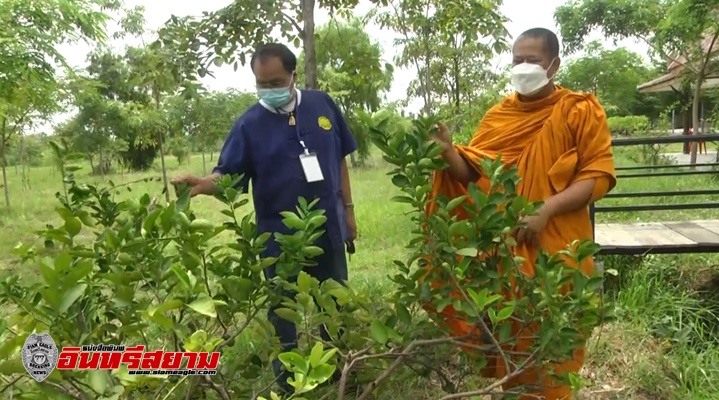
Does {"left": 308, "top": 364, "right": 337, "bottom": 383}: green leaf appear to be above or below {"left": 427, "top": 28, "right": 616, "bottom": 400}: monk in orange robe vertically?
below

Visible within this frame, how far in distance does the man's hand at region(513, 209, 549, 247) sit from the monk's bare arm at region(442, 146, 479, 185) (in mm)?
241

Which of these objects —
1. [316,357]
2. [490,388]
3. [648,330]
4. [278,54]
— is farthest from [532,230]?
[648,330]

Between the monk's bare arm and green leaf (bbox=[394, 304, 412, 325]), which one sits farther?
the monk's bare arm

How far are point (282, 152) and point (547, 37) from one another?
0.99 meters

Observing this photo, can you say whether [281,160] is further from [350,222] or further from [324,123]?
[350,222]

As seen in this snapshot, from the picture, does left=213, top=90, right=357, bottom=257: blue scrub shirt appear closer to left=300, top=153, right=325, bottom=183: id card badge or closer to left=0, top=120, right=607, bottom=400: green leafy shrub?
left=300, top=153, right=325, bottom=183: id card badge

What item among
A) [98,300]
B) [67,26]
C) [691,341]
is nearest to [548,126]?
[98,300]

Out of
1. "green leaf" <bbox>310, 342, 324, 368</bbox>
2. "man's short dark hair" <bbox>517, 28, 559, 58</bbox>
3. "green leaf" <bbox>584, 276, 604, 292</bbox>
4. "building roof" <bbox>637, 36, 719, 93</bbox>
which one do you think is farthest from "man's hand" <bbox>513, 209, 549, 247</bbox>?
"building roof" <bbox>637, 36, 719, 93</bbox>

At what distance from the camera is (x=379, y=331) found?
3.90 ft

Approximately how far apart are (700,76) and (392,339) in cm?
1095

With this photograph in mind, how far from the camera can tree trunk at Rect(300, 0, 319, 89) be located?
2.65 metres

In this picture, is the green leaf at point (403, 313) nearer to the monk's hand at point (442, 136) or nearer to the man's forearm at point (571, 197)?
the monk's hand at point (442, 136)

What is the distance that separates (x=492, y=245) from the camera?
Result: 1273 mm

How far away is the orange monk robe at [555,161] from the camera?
1.60 m
